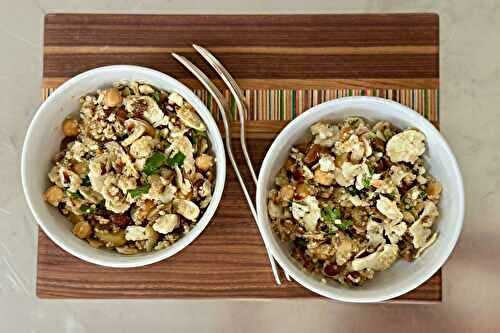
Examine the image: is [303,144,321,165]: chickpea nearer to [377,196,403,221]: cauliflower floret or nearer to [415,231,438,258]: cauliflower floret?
[377,196,403,221]: cauliflower floret

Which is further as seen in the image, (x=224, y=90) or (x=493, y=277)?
(x=493, y=277)

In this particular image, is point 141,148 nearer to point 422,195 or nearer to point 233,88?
point 233,88

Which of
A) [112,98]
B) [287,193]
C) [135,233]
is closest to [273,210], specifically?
[287,193]

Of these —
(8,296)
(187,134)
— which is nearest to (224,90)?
(187,134)

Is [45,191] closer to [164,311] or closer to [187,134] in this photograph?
[187,134]

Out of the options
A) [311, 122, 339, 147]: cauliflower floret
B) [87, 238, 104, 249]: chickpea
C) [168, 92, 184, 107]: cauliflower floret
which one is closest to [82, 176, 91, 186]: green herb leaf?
[87, 238, 104, 249]: chickpea

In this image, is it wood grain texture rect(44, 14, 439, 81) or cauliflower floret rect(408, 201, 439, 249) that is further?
wood grain texture rect(44, 14, 439, 81)

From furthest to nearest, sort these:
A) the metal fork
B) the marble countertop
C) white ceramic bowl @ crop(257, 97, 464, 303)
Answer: the marble countertop → the metal fork → white ceramic bowl @ crop(257, 97, 464, 303)
